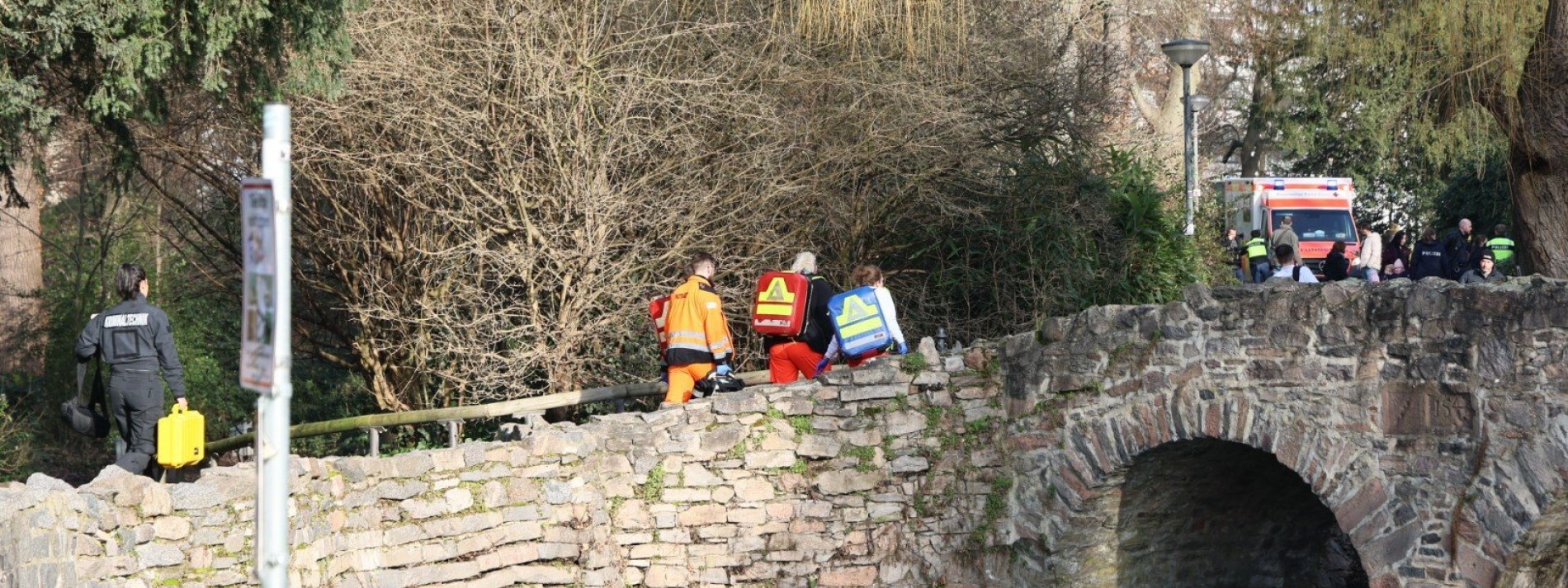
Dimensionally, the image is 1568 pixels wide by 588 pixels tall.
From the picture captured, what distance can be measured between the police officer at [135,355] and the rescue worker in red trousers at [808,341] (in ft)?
12.3

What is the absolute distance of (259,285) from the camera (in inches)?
173

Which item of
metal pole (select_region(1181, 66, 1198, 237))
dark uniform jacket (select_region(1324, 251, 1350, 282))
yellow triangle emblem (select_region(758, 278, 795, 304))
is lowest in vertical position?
Answer: yellow triangle emblem (select_region(758, 278, 795, 304))

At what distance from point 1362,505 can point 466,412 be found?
5.23m

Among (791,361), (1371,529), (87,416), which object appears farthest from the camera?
(791,361)

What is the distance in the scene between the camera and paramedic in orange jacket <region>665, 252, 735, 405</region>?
34.3 feet

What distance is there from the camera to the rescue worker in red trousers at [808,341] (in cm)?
1077

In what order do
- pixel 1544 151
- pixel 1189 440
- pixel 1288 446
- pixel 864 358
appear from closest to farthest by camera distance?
pixel 1288 446 < pixel 1189 440 < pixel 864 358 < pixel 1544 151

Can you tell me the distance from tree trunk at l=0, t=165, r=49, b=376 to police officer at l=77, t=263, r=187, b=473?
8.70 meters

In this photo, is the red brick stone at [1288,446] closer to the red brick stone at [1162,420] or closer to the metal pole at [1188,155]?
the red brick stone at [1162,420]

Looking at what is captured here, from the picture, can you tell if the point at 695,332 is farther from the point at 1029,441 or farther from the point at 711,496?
the point at 1029,441

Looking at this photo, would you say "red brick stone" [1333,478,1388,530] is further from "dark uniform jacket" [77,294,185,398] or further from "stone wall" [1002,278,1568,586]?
"dark uniform jacket" [77,294,185,398]

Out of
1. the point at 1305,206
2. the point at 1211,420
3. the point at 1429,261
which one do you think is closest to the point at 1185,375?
the point at 1211,420

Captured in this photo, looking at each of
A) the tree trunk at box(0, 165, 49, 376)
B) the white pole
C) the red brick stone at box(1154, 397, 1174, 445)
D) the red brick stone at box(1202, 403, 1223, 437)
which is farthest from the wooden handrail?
the tree trunk at box(0, 165, 49, 376)

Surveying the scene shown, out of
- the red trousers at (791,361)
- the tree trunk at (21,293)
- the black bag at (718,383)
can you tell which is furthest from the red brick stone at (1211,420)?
the tree trunk at (21,293)
